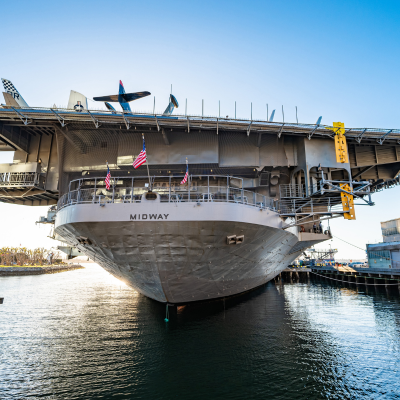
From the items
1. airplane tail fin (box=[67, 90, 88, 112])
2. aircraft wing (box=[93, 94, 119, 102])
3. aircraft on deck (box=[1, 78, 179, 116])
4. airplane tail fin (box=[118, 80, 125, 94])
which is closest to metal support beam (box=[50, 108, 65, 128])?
aircraft on deck (box=[1, 78, 179, 116])

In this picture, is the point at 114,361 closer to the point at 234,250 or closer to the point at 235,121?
the point at 234,250

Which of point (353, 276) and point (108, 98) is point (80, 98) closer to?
point (108, 98)

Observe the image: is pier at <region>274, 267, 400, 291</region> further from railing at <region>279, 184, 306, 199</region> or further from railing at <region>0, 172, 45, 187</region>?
railing at <region>0, 172, 45, 187</region>

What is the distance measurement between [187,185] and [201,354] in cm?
710

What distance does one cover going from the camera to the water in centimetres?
604

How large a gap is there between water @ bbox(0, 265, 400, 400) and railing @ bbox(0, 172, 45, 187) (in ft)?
22.6

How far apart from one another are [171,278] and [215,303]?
14.7 ft

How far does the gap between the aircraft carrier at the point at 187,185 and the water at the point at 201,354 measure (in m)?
1.90

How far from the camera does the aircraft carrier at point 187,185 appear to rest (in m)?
9.82

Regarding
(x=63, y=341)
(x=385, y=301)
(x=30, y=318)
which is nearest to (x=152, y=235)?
(x=63, y=341)

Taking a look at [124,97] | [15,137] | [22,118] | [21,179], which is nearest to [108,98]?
[124,97]

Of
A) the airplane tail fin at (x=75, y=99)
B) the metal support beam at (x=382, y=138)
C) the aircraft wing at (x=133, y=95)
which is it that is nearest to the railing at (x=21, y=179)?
the airplane tail fin at (x=75, y=99)

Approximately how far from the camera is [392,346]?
8.91 m

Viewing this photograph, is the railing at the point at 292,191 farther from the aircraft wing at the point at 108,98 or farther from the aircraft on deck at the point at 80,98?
the aircraft wing at the point at 108,98
